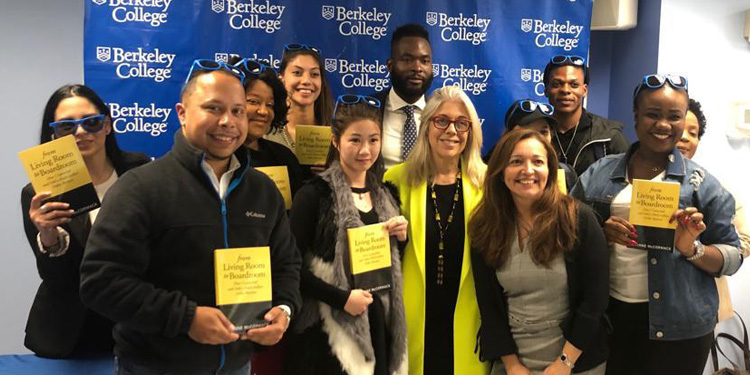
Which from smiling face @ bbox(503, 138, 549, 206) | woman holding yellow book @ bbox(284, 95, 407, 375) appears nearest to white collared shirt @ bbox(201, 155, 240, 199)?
woman holding yellow book @ bbox(284, 95, 407, 375)

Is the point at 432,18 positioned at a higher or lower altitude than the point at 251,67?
higher

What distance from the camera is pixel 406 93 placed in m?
3.49

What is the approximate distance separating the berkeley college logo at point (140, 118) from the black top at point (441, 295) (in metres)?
2.13

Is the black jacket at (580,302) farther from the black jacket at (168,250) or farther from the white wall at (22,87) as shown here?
the white wall at (22,87)

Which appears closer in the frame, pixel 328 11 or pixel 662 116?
pixel 662 116

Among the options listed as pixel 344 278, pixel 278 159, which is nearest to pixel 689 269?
pixel 344 278

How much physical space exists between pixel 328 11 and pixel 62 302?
2.56 metres

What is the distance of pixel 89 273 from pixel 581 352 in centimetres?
Answer: 198

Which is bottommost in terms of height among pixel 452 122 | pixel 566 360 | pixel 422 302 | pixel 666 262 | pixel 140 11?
pixel 566 360

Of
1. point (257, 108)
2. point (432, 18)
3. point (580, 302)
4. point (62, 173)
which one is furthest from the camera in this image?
point (432, 18)

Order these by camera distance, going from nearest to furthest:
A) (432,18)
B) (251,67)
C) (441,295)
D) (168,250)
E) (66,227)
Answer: (168,250) < (66,227) < (441,295) < (251,67) < (432,18)

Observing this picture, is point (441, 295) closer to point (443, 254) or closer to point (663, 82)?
point (443, 254)

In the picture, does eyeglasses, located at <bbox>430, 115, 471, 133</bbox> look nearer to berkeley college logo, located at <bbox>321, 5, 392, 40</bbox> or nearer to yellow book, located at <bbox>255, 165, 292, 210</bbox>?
yellow book, located at <bbox>255, 165, 292, 210</bbox>

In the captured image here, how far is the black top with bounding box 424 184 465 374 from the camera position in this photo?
8.64 ft
